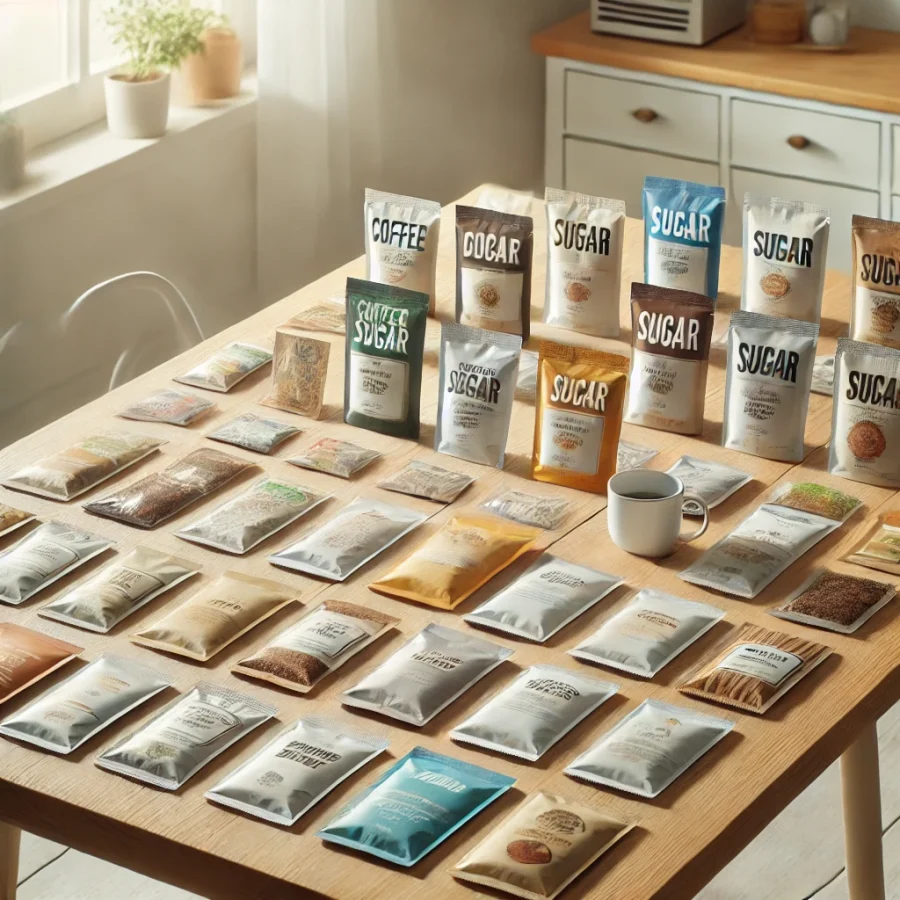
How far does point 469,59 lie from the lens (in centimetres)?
413

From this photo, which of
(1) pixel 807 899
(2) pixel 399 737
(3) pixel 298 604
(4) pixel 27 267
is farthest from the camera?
(4) pixel 27 267

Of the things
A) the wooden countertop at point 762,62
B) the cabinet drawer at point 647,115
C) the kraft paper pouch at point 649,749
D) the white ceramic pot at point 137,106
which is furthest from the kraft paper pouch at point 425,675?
the cabinet drawer at point 647,115

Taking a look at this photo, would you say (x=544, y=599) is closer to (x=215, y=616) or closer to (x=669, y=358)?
(x=215, y=616)

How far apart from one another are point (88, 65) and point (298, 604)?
2018 mm

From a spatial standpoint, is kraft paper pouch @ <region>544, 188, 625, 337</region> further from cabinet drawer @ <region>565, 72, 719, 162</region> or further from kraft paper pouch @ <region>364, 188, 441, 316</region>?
cabinet drawer @ <region>565, 72, 719, 162</region>

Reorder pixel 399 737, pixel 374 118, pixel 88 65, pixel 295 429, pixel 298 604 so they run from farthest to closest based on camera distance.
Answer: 1. pixel 374 118
2. pixel 88 65
3. pixel 295 429
4. pixel 298 604
5. pixel 399 737

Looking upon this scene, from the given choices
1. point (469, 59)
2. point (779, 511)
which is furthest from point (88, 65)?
point (779, 511)

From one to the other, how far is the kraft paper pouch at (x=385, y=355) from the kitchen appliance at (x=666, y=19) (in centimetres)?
204

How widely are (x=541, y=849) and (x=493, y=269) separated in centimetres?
117

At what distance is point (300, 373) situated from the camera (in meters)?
2.28

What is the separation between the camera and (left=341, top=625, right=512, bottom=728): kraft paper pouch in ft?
5.39

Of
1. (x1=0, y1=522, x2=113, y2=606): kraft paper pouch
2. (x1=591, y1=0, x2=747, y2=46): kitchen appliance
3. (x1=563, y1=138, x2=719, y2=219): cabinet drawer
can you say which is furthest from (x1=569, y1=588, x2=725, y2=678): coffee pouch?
(x1=591, y1=0, x2=747, y2=46): kitchen appliance

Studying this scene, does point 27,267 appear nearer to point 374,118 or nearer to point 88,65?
point 88,65

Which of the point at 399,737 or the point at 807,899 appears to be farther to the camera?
the point at 807,899
